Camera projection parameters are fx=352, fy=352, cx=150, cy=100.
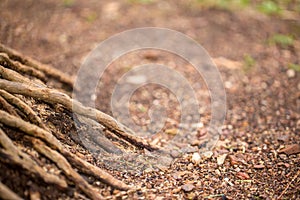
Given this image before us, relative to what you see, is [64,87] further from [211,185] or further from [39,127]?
[211,185]

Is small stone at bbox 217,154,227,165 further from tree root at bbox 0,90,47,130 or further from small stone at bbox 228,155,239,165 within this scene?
tree root at bbox 0,90,47,130

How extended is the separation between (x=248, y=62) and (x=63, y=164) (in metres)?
3.36

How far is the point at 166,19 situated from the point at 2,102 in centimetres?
358

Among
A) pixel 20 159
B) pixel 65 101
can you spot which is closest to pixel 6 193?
pixel 20 159

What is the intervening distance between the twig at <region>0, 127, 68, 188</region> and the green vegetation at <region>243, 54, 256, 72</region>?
131 inches

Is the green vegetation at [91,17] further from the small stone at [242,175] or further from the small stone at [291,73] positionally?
the small stone at [242,175]

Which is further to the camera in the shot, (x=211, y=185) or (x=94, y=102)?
(x=94, y=102)

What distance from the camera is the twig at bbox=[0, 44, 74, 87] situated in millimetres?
3410

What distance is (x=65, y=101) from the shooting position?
289 centimetres

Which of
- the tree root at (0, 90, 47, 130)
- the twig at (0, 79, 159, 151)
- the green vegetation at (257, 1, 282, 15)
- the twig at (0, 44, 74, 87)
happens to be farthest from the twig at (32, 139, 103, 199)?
the green vegetation at (257, 1, 282, 15)

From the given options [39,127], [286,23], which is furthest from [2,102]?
[286,23]

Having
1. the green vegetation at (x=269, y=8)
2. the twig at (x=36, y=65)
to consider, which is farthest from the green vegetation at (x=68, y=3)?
the green vegetation at (x=269, y=8)

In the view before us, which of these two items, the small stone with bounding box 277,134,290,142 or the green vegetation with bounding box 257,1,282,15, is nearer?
the small stone with bounding box 277,134,290,142

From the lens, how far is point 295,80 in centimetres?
477
